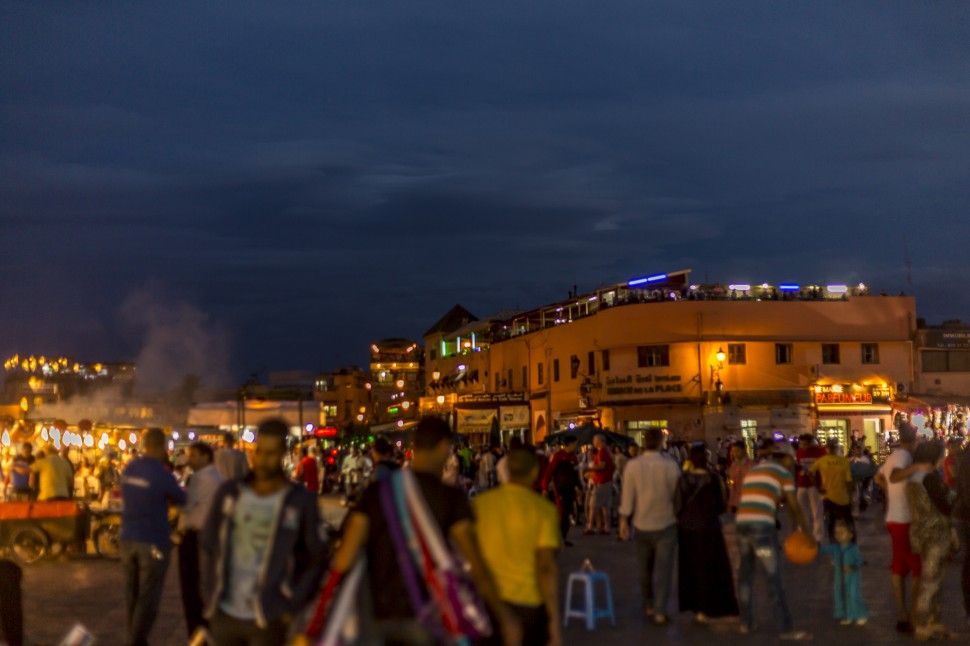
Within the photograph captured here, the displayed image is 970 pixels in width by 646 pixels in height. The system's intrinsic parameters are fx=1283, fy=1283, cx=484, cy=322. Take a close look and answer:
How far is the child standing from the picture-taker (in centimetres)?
1210

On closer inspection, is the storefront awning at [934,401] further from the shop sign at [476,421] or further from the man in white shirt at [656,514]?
the man in white shirt at [656,514]

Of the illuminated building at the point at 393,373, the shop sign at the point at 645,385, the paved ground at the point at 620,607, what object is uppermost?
the illuminated building at the point at 393,373

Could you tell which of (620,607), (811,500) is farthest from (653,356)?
(620,607)

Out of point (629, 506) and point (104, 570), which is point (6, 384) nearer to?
point (104, 570)

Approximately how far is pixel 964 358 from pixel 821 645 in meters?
51.5

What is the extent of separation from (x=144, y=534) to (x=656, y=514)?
4.97 meters

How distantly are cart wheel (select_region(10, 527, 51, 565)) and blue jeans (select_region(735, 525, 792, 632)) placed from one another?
11910 mm

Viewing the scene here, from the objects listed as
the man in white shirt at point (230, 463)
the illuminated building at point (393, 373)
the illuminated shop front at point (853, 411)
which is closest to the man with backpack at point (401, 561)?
the man in white shirt at point (230, 463)

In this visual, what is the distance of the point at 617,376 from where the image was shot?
5653cm

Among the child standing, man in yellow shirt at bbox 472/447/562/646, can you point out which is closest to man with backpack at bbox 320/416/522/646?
man in yellow shirt at bbox 472/447/562/646

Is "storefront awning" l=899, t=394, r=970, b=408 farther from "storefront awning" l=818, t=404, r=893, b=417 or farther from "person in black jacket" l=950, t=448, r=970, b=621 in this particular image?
"person in black jacket" l=950, t=448, r=970, b=621

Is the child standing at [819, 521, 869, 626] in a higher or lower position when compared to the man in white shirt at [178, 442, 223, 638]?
lower

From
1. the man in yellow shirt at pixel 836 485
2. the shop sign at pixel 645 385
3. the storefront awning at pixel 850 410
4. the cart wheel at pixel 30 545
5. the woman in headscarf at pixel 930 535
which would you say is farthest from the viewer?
the shop sign at pixel 645 385

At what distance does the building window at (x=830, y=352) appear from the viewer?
184ft
